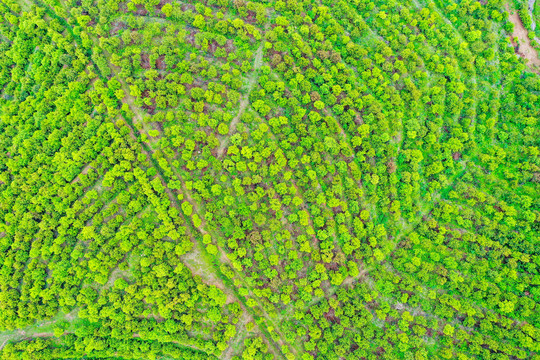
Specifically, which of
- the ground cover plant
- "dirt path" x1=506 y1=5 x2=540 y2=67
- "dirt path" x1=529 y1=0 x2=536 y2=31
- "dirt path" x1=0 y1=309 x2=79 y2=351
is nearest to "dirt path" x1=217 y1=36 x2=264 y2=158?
the ground cover plant

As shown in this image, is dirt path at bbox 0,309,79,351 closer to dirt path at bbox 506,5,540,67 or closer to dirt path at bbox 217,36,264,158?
dirt path at bbox 217,36,264,158

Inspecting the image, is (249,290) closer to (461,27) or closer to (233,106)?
(233,106)

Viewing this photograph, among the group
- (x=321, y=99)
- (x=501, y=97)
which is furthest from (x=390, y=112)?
(x=501, y=97)

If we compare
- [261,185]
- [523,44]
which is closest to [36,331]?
[261,185]

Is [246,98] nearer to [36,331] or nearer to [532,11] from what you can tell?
[36,331]

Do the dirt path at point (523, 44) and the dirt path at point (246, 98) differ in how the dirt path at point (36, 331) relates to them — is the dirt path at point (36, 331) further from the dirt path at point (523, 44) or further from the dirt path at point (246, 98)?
the dirt path at point (523, 44)

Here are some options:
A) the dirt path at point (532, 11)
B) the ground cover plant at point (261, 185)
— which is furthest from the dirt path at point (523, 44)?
the ground cover plant at point (261, 185)
